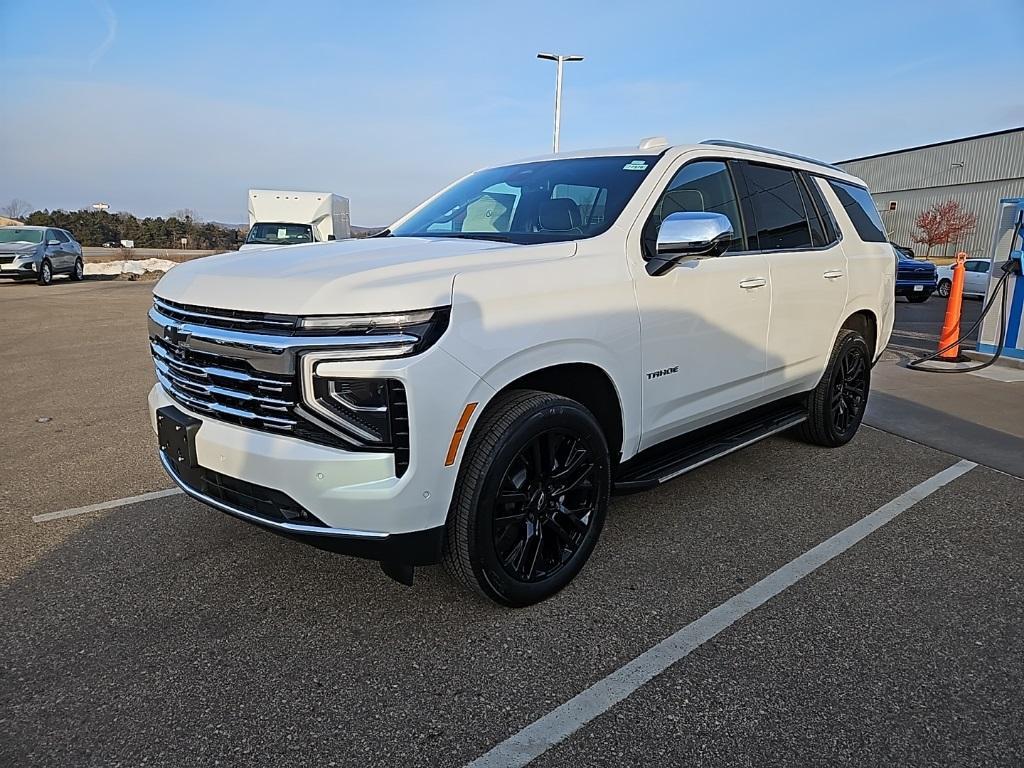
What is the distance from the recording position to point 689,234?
3172 mm

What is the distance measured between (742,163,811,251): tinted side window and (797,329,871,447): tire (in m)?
0.91

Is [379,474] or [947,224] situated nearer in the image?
[379,474]

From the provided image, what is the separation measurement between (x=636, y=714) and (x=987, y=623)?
1584mm

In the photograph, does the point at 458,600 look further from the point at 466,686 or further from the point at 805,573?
the point at 805,573

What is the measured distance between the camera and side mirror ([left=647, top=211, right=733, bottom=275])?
317 cm

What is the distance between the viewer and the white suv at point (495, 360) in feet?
7.91

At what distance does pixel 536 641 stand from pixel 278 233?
1718cm

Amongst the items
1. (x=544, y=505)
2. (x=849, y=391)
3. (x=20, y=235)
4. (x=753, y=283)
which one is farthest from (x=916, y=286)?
(x=20, y=235)

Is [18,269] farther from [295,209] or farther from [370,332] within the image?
[370,332]

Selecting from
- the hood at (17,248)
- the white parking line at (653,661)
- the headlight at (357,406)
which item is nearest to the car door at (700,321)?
the white parking line at (653,661)

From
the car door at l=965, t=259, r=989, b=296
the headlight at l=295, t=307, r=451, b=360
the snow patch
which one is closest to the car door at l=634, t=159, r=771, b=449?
the headlight at l=295, t=307, r=451, b=360

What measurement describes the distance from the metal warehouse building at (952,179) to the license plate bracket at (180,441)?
45.9 m

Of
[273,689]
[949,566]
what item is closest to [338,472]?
[273,689]

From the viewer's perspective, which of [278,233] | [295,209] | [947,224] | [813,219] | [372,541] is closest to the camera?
[372,541]
